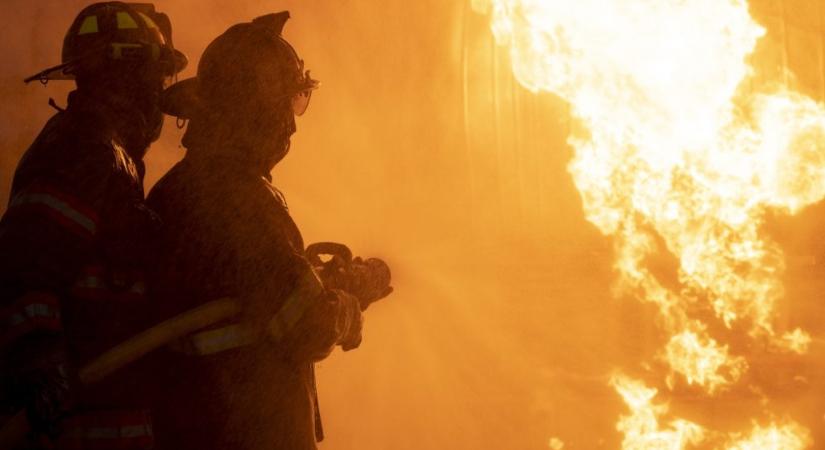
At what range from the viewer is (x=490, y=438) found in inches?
254

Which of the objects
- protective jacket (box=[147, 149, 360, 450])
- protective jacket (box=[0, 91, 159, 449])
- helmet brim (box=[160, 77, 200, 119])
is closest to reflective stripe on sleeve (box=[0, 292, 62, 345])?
protective jacket (box=[0, 91, 159, 449])

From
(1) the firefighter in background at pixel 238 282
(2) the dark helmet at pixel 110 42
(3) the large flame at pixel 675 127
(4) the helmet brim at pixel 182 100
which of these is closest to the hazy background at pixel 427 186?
(3) the large flame at pixel 675 127

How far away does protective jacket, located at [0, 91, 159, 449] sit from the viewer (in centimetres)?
222

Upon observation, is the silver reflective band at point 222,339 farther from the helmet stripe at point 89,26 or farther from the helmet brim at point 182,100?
the helmet stripe at point 89,26

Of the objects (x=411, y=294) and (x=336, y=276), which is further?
(x=411, y=294)

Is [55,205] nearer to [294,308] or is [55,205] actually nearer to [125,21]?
[294,308]

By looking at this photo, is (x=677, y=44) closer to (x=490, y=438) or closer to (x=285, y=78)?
(x=490, y=438)

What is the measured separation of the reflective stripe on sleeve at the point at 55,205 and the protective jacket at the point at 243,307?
1.13 feet

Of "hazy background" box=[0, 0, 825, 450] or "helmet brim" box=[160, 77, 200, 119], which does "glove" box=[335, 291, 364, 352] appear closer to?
"helmet brim" box=[160, 77, 200, 119]

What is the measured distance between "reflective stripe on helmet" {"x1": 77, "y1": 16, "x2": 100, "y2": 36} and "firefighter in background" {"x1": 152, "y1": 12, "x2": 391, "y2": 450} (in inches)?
18.5

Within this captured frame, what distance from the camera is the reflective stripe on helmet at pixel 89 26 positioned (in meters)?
2.99

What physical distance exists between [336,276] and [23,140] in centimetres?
324

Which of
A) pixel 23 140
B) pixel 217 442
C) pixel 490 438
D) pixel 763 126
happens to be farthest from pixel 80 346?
pixel 763 126

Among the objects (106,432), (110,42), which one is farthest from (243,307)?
(110,42)
